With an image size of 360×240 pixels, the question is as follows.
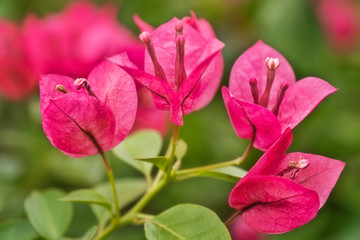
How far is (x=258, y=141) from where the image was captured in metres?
0.69

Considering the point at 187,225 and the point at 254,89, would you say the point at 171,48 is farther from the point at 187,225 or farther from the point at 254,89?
the point at 187,225

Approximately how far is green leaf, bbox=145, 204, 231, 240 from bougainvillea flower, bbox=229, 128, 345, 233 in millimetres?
43

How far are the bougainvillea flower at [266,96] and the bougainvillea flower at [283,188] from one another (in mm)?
44

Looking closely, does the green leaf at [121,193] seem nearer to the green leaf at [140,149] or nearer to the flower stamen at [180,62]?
the green leaf at [140,149]

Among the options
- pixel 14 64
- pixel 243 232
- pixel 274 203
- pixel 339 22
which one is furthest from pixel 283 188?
pixel 339 22

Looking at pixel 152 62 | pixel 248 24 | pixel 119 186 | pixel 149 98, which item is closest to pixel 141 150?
pixel 119 186

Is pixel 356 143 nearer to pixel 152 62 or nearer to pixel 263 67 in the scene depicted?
pixel 263 67

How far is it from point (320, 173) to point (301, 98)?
10 centimetres

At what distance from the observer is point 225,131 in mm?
1654

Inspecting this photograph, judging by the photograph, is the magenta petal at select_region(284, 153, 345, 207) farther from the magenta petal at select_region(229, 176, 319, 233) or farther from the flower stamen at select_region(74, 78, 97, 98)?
the flower stamen at select_region(74, 78, 97, 98)

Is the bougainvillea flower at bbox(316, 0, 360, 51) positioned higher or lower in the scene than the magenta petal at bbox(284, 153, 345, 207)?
lower

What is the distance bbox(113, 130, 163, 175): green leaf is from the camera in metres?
0.83

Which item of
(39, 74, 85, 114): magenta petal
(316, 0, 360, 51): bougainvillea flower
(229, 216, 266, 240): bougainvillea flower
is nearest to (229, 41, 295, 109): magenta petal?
(39, 74, 85, 114): magenta petal

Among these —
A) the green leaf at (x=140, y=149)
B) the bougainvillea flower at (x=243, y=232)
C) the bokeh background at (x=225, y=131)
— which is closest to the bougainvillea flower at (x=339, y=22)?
the bokeh background at (x=225, y=131)
